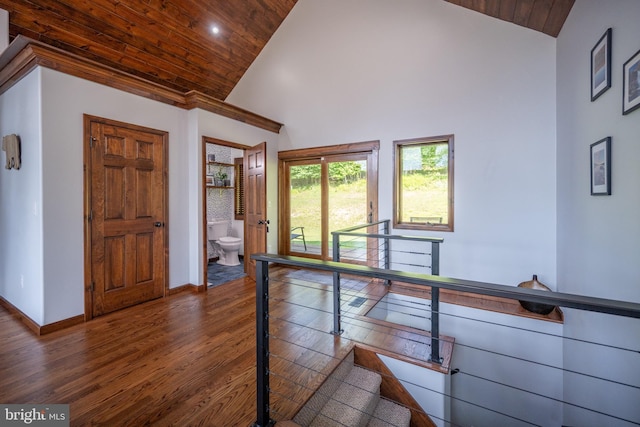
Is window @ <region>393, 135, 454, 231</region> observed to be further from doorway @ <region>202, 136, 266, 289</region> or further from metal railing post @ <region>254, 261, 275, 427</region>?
metal railing post @ <region>254, 261, 275, 427</region>

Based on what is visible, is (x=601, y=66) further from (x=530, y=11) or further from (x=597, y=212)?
(x=530, y=11)

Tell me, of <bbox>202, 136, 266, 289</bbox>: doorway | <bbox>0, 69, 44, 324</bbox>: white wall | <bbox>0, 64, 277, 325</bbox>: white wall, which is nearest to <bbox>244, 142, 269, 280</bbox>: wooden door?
<bbox>202, 136, 266, 289</bbox>: doorway

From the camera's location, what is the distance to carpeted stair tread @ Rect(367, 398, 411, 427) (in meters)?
2.12

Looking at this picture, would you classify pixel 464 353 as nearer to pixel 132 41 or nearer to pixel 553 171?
pixel 553 171

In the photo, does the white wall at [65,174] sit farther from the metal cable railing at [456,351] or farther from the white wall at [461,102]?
the white wall at [461,102]

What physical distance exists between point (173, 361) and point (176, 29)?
3687 millimetres

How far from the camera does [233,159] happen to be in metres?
6.09

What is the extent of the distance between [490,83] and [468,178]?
1104 millimetres

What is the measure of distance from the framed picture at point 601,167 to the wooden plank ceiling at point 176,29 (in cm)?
143

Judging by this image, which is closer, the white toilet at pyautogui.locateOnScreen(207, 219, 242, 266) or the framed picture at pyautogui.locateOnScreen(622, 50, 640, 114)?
the framed picture at pyautogui.locateOnScreen(622, 50, 640, 114)

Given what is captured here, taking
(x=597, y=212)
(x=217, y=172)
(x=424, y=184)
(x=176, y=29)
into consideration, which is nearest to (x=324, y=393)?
(x=597, y=212)

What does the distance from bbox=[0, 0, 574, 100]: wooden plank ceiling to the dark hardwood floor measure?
2.89m

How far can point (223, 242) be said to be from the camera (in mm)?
5199

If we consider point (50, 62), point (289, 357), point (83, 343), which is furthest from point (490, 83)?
point (83, 343)
